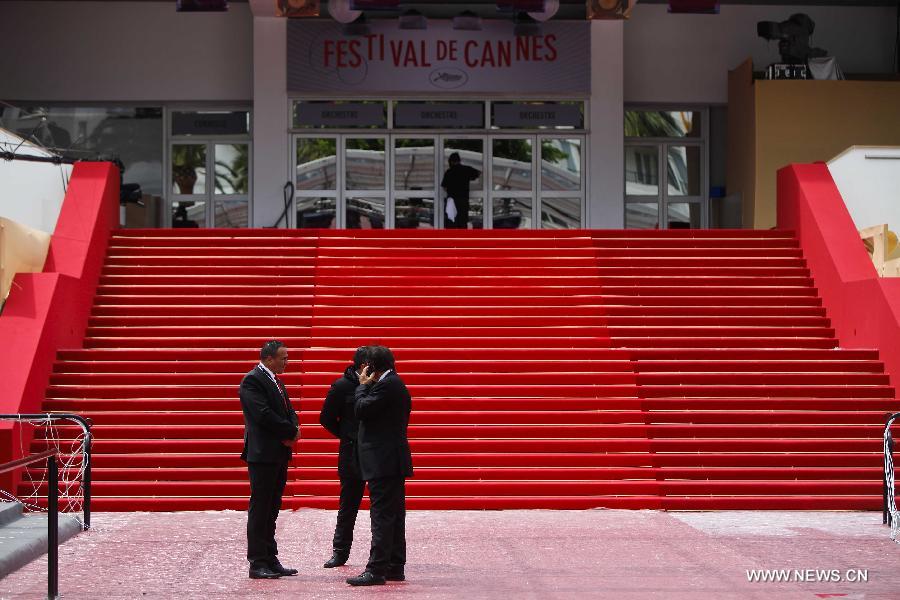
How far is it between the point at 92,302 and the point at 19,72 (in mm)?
9544

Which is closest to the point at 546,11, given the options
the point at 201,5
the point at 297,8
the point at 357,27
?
the point at 357,27

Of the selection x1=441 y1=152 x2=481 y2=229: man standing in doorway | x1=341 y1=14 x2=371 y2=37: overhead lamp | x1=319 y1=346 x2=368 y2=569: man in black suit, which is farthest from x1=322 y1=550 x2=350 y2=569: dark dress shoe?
x1=341 y1=14 x2=371 y2=37: overhead lamp

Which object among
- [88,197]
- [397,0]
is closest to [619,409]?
[88,197]

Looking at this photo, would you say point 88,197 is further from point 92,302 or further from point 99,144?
point 99,144

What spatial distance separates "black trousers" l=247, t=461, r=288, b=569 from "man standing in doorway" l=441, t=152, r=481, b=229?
43.2ft

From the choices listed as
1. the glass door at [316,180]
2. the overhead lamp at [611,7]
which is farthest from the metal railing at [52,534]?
the glass door at [316,180]

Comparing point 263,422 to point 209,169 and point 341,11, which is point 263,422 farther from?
point 209,169

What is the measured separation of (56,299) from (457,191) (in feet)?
28.9

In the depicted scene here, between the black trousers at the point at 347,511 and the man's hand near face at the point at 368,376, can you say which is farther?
the black trousers at the point at 347,511

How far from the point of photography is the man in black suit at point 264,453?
323 inches

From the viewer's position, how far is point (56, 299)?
13.8 metres

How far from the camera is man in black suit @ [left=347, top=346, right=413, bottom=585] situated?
26.4ft

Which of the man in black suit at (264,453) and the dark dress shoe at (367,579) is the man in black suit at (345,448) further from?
the dark dress shoe at (367,579)

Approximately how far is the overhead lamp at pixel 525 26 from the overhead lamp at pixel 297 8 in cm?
393
